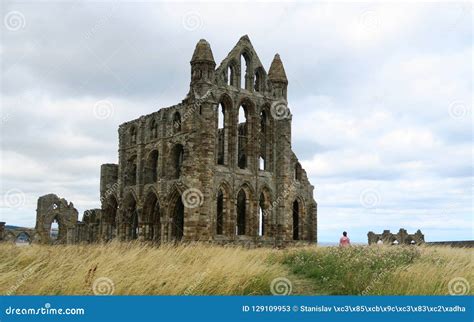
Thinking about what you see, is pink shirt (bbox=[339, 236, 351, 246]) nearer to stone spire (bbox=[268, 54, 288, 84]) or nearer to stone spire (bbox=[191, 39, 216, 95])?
stone spire (bbox=[191, 39, 216, 95])

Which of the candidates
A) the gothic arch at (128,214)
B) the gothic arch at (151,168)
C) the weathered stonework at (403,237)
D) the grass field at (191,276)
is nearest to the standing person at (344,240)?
the grass field at (191,276)

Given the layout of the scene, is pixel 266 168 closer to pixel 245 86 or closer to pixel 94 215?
pixel 245 86

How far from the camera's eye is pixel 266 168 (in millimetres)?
33781

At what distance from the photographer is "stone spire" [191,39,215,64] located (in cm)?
3027

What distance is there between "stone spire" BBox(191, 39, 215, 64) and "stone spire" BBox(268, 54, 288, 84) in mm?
5371

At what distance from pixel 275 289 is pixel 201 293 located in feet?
7.31

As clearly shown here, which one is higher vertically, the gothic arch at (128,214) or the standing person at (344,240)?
the gothic arch at (128,214)

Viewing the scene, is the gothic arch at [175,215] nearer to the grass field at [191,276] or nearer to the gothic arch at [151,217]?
the gothic arch at [151,217]

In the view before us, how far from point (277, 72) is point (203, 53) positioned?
6133 mm

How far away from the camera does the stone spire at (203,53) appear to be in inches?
1192

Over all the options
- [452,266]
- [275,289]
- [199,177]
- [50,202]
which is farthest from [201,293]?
[50,202]

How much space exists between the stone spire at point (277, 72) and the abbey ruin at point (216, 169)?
0.07 meters

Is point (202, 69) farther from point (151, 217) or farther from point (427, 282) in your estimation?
point (427, 282)

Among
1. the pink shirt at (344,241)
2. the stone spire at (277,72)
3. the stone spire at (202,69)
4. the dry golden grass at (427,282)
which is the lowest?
the dry golden grass at (427,282)
